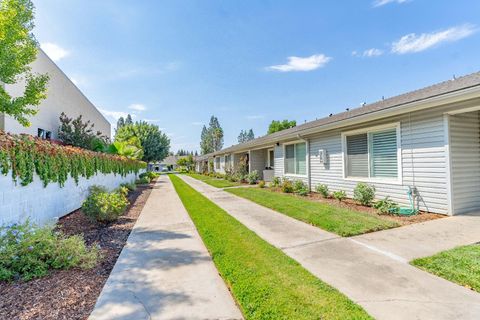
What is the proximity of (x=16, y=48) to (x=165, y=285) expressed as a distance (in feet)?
30.8

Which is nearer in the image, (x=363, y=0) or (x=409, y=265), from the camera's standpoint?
(x=409, y=265)

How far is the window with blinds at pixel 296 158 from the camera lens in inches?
501

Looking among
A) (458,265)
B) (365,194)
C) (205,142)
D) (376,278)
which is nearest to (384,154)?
(365,194)

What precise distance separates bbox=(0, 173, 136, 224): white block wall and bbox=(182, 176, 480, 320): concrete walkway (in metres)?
5.02

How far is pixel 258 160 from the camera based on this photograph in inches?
830

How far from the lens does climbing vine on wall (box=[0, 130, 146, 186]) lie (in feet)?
14.3

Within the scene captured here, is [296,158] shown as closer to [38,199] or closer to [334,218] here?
[334,218]

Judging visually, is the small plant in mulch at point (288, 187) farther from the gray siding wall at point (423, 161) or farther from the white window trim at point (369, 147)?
the gray siding wall at point (423, 161)

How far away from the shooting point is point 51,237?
3.92m

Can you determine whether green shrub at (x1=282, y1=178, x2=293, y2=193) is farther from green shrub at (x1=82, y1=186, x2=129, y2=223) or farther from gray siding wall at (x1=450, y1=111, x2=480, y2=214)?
green shrub at (x1=82, y1=186, x2=129, y2=223)

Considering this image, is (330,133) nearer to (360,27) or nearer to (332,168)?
(332,168)

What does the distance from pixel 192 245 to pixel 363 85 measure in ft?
50.7

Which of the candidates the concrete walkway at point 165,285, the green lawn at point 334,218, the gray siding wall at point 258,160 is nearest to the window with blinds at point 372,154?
the green lawn at point 334,218

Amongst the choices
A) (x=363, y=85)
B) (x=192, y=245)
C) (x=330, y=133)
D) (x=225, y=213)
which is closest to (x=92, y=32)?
(x=225, y=213)
